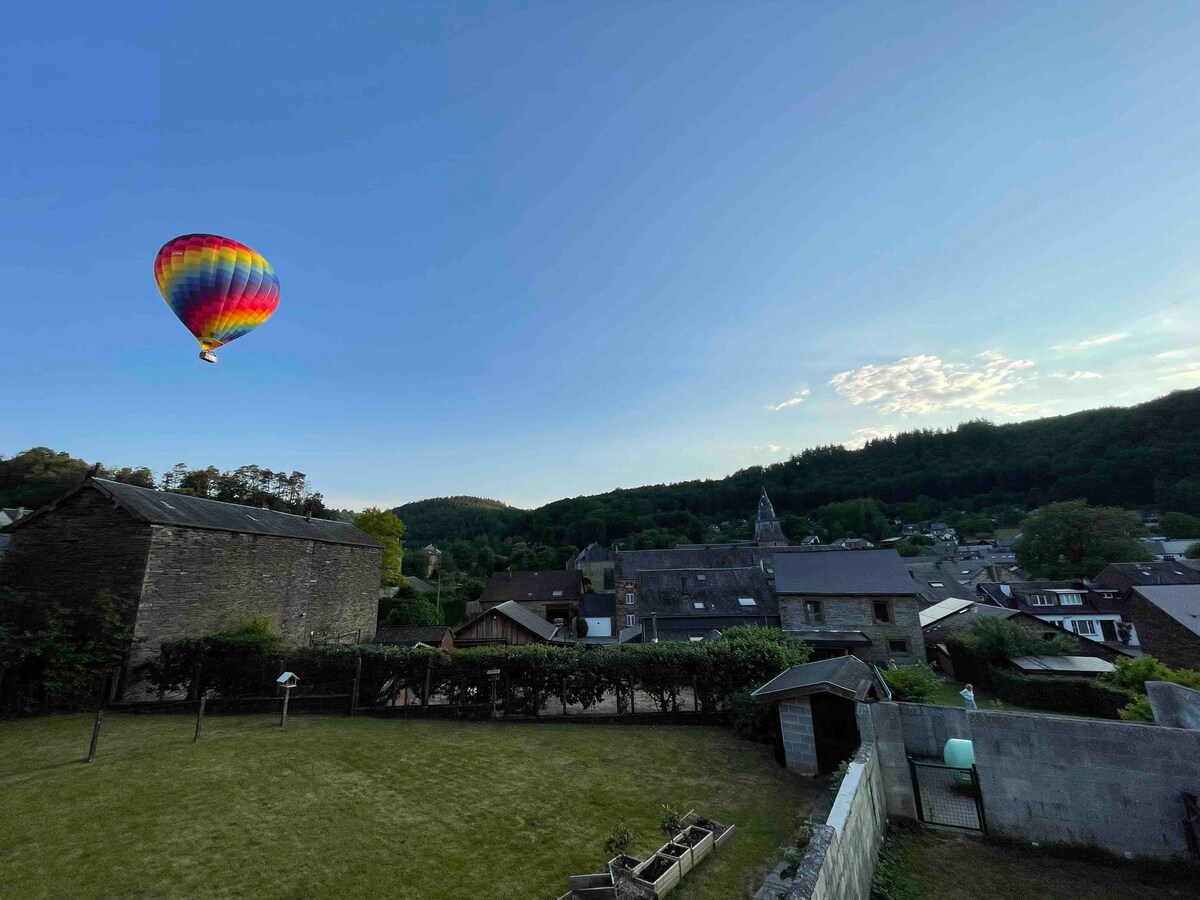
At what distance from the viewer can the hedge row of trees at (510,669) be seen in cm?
1455

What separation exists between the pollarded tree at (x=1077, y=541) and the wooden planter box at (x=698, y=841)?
6625 centimetres

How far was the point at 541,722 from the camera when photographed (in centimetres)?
1477

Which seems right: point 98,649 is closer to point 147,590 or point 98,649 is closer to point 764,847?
point 147,590

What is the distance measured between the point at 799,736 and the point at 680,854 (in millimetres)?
5211

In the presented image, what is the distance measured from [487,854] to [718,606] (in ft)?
93.9

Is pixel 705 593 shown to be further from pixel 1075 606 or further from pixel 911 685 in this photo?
pixel 1075 606

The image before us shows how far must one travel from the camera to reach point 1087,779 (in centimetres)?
689

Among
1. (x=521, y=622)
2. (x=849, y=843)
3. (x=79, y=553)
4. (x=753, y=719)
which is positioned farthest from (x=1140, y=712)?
(x=79, y=553)

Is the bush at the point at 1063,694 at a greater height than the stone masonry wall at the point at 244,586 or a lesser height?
lesser

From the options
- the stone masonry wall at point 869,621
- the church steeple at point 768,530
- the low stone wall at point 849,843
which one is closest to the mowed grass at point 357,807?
the low stone wall at point 849,843

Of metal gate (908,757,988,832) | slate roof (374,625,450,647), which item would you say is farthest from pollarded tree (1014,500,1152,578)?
slate roof (374,625,450,647)

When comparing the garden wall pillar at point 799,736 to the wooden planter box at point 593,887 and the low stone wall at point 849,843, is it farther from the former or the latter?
the wooden planter box at point 593,887

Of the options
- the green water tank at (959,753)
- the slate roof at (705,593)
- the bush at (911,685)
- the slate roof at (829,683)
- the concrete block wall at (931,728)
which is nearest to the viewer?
the green water tank at (959,753)

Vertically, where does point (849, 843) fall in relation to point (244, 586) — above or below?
below
